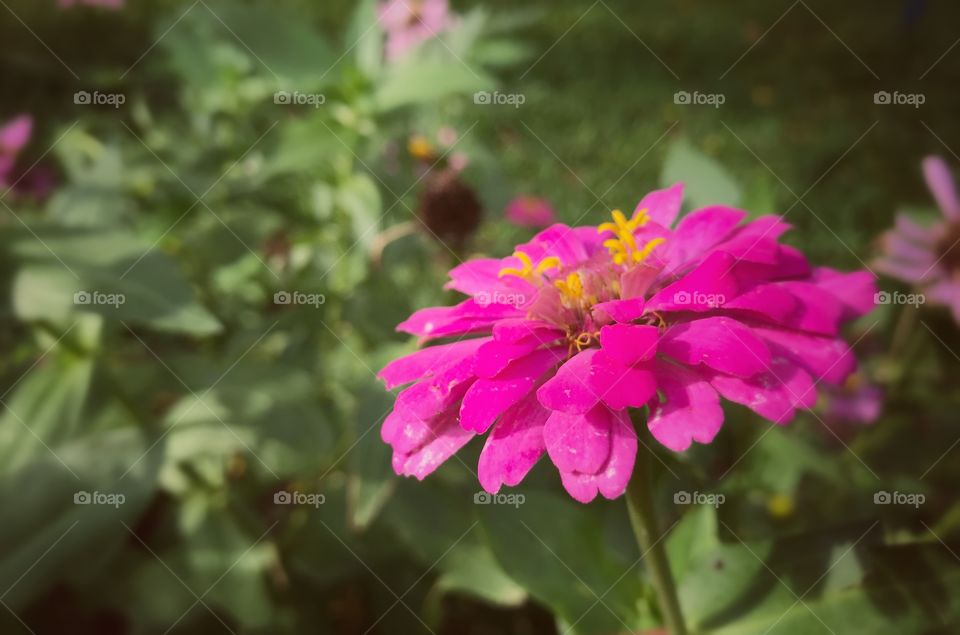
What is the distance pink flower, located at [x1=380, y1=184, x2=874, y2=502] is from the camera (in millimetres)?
570

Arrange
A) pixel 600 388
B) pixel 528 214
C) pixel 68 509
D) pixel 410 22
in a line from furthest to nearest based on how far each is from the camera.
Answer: pixel 410 22
pixel 528 214
pixel 68 509
pixel 600 388

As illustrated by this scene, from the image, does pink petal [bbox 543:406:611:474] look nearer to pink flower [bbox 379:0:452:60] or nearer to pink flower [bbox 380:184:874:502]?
pink flower [bbox 380:184:874:502]

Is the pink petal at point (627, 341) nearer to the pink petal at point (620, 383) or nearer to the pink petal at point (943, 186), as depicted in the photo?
the pink petal at point (620, 383)

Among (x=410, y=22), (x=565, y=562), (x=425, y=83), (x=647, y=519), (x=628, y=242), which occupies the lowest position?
(x=565, y=562)

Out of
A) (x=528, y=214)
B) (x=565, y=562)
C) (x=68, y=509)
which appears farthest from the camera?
(x=528, y=214)

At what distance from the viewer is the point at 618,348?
1.87 ft

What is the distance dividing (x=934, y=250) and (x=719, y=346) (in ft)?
2.92

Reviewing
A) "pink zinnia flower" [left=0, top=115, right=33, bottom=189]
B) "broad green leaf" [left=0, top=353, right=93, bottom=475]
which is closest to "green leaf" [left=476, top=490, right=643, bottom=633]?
"broad green leaf" [left=0, top=353, right=93, bottom=475]

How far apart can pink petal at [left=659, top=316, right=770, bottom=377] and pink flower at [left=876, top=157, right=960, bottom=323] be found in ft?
2.55

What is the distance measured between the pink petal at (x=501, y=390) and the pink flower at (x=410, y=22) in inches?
41.8

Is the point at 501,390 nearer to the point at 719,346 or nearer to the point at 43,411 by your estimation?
the point at 719,346

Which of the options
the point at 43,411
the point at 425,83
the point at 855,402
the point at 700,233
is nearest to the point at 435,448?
the point at 700,233

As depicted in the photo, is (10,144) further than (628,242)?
Yes

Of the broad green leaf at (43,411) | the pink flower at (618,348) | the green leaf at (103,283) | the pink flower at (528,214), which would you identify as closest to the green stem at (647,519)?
the pink flower at (618,348)
